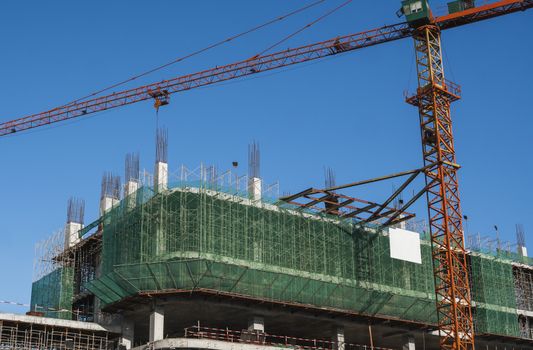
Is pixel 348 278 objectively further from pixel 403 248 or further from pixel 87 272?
pixel 87 272

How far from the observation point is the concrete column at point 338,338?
74812 millimetres

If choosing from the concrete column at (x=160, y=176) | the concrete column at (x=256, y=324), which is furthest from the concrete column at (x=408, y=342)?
the concrete column at (x=160, y=176)

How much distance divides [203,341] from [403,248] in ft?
78.6

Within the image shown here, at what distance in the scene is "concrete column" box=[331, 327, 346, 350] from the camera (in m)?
74.8

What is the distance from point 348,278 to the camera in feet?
251

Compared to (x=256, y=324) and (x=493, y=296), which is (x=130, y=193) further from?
(x=493, y=296)

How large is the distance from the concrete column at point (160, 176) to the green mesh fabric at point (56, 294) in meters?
17.1

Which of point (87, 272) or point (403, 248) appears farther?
point (87, 272)

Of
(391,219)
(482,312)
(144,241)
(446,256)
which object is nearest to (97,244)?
(144,241)

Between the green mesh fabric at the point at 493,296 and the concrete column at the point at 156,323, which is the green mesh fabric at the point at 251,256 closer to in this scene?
the concrete column at the point at 156,323

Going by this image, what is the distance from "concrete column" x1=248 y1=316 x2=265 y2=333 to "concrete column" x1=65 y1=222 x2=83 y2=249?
24.8 meters

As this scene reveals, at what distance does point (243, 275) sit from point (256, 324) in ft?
16.9

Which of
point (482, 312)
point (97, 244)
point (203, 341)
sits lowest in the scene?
point (203, 341)

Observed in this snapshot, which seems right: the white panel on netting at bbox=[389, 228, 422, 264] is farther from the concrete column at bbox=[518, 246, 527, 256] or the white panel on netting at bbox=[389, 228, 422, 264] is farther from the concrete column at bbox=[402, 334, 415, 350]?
the concrete column at bbox=[518, 246, 527, 256]
